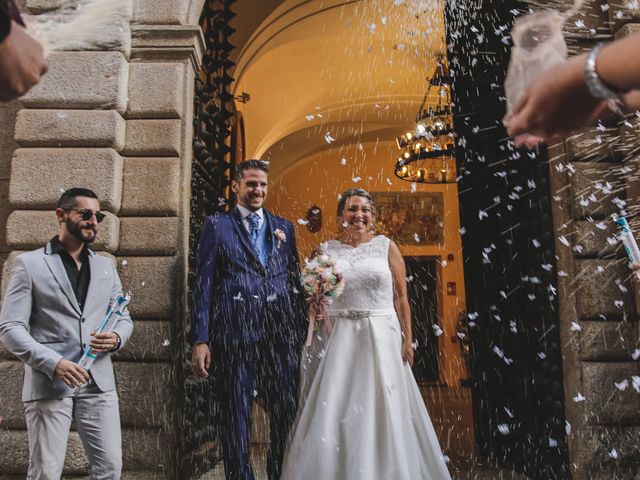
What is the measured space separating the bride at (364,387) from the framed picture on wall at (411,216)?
1287 cm

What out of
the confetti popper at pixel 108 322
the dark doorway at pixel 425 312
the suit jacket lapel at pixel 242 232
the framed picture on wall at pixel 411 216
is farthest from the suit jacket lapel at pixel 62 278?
the framed picture on wall at pixel 411 216

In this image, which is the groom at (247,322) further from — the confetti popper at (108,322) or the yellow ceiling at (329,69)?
the yellow ceiling at (329,69)

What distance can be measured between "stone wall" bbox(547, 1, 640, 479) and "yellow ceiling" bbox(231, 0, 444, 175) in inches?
199

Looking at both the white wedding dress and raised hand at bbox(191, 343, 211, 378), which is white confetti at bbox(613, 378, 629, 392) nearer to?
the white wedding dress

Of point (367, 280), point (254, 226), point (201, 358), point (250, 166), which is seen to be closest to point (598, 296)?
point (367, 280)

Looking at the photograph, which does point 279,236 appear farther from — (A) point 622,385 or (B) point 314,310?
(A) point 622,385

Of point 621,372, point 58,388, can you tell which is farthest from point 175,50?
point 621,372

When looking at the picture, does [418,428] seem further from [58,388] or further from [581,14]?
[581,14]

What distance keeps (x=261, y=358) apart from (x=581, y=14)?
3906 millimetres

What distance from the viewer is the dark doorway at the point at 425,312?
57.0ft

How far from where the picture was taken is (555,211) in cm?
498

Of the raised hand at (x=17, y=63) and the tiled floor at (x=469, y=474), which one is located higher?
the raised hand at (x=17, y=63)

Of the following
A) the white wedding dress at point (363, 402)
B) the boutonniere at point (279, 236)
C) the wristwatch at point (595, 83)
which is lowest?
the white wedding dress at point (363, 402)

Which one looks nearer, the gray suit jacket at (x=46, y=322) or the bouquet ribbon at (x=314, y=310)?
the gray suit jacket at (x=46, y=322)
